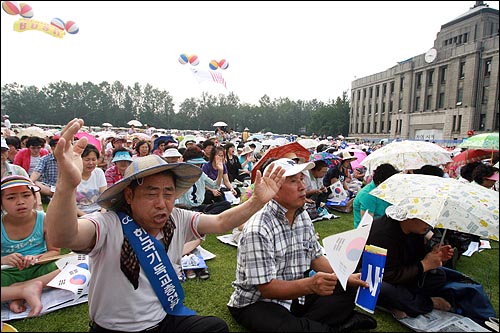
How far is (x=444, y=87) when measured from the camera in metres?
39.4

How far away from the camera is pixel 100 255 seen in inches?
73.7

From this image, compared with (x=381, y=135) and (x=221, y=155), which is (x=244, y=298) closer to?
(x=221, y=155)

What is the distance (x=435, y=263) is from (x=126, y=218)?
2.82 metres

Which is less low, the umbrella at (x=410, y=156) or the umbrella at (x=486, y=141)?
the umbrella at (x=486, y=141)

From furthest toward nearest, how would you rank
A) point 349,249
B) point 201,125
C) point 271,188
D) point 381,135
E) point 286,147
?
point 201,125 → point 381,135 → point 286,147 → point 349,249 → point 271,188

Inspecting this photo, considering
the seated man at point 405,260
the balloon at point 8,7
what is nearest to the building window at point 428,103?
the seated man at point 405,260

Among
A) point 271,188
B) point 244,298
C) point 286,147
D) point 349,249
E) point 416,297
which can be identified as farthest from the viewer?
point 286,147

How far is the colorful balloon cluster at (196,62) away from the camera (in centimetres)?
1986

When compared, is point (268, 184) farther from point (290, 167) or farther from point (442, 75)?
point (442, 75)

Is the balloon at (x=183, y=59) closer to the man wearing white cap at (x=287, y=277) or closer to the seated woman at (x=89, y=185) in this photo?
the seated woman at (x=89, y=185)

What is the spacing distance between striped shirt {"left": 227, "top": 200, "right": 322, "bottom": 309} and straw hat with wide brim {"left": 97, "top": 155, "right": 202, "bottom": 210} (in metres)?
0.70

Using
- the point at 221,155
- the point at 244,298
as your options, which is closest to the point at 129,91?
the point at 221,155

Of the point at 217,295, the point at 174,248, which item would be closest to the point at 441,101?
the point at 217,295

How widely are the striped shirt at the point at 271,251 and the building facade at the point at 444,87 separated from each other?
31197 millimetres
